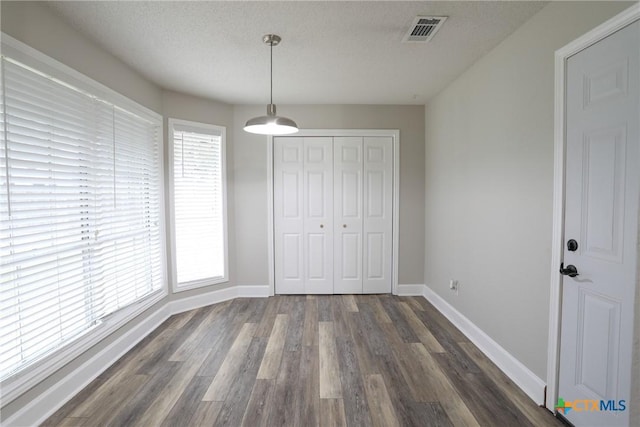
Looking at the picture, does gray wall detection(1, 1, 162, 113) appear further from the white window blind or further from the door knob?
the door knob

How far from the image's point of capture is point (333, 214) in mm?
4020

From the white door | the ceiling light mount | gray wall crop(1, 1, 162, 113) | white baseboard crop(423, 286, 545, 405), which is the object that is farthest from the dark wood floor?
the ceiling light mount

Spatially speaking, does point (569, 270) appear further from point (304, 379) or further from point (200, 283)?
point (200, 283)

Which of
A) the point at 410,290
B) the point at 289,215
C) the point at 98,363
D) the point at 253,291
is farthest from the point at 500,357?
the point at 98,363

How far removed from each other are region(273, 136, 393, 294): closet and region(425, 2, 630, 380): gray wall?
3.06 feet

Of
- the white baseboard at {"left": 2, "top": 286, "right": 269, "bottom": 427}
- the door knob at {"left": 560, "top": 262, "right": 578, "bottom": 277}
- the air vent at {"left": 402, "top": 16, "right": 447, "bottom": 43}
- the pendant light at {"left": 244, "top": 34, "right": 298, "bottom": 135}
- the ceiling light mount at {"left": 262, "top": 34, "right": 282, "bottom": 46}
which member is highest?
the air vent at {"left": 402, "top": 16, "right": 447, "bottom": 43}

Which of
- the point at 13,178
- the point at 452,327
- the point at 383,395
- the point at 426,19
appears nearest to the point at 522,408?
the point at 383,395

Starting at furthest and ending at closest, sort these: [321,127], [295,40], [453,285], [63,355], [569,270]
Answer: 1. [321,127]
2. [453,285]
3. [295,40]
4. [63,355]
5. [569,270]

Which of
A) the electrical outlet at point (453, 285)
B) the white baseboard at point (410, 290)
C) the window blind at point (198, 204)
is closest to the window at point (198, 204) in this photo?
the window blind at point (198, 204)

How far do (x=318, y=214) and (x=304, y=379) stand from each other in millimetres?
2199

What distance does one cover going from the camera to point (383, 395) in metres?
2.02

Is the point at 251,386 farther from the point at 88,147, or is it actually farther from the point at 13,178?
the point at 88,147

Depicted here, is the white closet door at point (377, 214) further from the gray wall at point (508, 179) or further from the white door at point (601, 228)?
the white door at point (601, 228)

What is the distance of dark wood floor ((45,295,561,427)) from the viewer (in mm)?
1834
